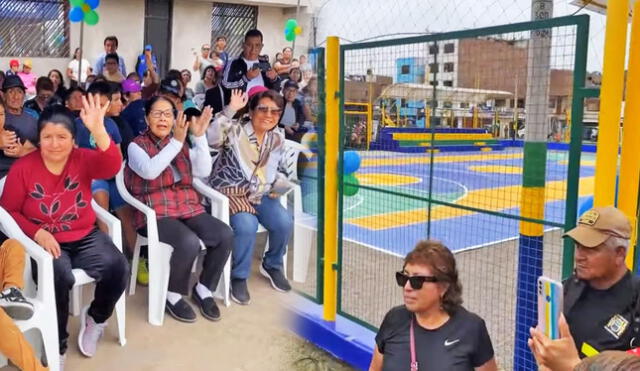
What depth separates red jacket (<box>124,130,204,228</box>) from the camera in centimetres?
342

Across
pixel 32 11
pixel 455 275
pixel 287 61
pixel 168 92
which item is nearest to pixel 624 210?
pixel 455 275

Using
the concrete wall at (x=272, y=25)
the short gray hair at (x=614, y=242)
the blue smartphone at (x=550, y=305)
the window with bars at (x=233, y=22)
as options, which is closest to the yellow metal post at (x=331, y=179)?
the short gray hair at (x=614, y=242)

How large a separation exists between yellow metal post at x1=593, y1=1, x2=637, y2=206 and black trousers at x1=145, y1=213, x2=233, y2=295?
2029 millimetres

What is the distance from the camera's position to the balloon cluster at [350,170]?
3.37 m

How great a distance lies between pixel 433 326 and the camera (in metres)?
2.01

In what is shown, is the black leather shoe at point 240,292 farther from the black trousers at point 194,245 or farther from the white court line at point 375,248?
the white court line at point 375,248

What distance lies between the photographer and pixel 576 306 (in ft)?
7.05

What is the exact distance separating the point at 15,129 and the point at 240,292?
1.52 metres

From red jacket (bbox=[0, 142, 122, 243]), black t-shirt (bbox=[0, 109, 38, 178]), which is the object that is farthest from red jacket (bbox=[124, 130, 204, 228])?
black t-shirt (bbox=[0, 109, 38, 178])

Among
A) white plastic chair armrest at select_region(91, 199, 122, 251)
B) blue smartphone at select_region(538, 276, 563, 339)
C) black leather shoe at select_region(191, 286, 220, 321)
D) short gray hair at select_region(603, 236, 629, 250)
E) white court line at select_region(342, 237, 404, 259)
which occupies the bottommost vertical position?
white court line at select_region(342, 237, 404, 259)

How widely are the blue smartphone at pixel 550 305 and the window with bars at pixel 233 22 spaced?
11718 millimetres

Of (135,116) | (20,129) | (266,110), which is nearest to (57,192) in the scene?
(20,129)

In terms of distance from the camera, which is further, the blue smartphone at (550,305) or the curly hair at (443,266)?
the curly hair at (443,266)

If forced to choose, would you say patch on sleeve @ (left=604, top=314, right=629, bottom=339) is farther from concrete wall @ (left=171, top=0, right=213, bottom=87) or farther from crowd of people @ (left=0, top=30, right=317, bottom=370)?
concrete wall @ (left=171, top=0, right=213, bottom=87)
